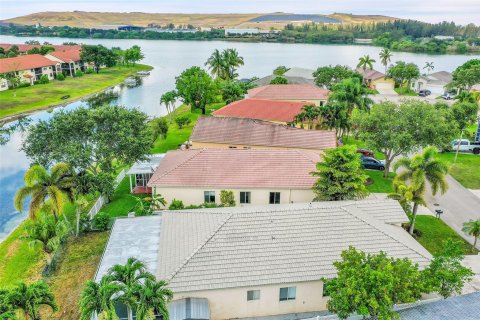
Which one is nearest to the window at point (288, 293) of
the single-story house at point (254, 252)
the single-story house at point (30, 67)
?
the single-story house at point (254, 252)

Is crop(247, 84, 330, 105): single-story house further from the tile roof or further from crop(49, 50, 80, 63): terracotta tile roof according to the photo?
crop(49, 50, 80, 63): terracotta tile roof

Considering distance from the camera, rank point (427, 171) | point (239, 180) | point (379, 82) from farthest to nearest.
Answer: point (379, 82) < point (239, 180) < point (427, 171)

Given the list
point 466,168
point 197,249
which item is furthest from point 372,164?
point 197,249

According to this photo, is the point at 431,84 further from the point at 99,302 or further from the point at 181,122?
Result: the point at 99,302

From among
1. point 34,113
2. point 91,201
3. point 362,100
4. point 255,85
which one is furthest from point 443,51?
point 91,201

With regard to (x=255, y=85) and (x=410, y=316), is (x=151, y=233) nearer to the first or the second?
(x=410, y=316)

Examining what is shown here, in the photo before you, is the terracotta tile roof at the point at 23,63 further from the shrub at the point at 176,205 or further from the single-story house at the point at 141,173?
the shrub at the point at 176,205
